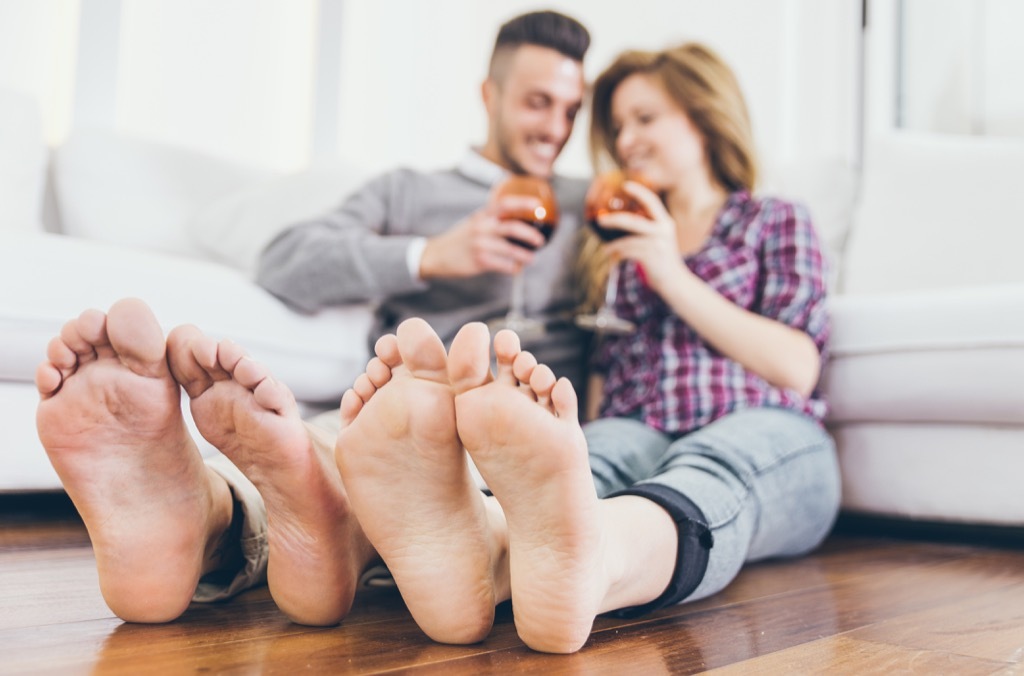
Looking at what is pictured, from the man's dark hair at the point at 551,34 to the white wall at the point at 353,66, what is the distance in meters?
1.09

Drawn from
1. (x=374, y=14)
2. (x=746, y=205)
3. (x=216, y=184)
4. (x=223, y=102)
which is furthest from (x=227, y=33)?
(x=746, y=205)

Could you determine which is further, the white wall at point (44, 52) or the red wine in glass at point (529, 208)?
the white wall at point (44, 52)

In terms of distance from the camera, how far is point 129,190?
1.81 m

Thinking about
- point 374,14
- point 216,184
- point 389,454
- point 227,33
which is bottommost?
point 389,454

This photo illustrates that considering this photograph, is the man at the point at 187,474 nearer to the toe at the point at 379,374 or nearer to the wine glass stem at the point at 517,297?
the toe at the point at 379,374

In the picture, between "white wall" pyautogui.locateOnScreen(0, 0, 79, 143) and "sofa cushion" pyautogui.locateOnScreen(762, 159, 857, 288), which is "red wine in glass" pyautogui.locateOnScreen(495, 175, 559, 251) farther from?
"white wall" pyautogui.locateOnScreen(0, 0, 79, 143)

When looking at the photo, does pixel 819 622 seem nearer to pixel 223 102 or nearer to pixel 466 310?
pixel 466 310

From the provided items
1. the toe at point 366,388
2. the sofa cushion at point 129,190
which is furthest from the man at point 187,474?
the sofa cushion at point 129,190

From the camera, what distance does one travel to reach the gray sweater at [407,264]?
130 cm

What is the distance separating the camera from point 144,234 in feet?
5.85

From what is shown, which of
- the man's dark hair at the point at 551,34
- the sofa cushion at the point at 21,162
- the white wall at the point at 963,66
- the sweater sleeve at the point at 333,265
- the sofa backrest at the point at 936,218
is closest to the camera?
the sweater sleeve at the point at 333,265

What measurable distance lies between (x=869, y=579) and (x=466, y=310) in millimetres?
721

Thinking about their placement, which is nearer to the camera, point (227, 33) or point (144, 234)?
point (144, 234)

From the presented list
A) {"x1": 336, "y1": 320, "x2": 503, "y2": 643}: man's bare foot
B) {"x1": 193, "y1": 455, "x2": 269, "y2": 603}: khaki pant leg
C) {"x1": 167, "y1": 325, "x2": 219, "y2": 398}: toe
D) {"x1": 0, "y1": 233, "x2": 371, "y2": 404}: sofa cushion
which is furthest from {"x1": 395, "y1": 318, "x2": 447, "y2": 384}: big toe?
{"x1": 0, "y1": 233, "x2": 371, "y2": 404}: sofa cushion
